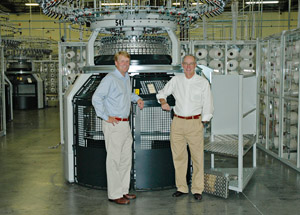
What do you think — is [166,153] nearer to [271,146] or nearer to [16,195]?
[16,195]

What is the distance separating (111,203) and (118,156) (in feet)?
1.85

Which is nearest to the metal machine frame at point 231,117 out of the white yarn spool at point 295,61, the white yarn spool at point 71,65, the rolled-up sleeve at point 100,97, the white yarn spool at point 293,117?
the white yarn spool at point 295,61

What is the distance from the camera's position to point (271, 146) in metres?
6.84

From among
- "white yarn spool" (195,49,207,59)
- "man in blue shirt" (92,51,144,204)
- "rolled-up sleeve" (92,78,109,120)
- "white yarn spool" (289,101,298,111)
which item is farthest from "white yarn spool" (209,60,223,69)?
"rolled-up sleeve" (92,78,109,120)

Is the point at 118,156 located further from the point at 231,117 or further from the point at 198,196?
the point at 231,117

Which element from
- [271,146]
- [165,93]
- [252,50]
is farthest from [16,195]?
[252,50]

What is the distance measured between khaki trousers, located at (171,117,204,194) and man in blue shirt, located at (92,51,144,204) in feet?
1.72

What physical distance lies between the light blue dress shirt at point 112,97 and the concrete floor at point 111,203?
3.40 feet

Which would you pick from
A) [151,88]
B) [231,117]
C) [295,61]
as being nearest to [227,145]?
[231,117]

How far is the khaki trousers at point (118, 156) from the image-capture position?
13.3 ft

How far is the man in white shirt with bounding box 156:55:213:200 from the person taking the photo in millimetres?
4129

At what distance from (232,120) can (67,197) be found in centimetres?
217

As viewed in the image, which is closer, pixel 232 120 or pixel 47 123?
pixel 232 120

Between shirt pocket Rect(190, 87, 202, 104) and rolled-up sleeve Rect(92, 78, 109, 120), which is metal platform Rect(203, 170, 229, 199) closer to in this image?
shirt pocket Rect(190, 87, 202, 104)
